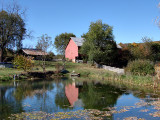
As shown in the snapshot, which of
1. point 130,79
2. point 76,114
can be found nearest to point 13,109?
point 76,114

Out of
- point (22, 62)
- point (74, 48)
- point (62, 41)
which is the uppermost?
point (62, 41)

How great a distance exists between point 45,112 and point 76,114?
214 cm

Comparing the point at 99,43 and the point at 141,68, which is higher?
the point at 99,43

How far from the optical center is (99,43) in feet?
145

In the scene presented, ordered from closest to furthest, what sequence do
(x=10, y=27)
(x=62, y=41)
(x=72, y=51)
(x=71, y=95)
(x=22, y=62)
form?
(x=71, y=95) < (x=22, y=62) < (x=10, y=27) < (x=72, y=51) < (x=62, y=41)

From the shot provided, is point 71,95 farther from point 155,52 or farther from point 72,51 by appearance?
point 72,51

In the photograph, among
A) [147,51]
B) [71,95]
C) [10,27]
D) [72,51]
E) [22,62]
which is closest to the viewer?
[71,95]

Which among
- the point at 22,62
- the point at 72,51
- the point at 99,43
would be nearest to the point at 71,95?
the point at 22,62

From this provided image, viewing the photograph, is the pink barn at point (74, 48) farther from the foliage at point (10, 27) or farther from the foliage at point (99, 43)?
the foliage at point (10, 27)

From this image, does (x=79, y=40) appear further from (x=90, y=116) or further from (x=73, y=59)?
(x=90, y=116)

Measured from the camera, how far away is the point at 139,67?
89.5 feet

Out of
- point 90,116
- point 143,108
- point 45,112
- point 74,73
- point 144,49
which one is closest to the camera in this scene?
point 90,116

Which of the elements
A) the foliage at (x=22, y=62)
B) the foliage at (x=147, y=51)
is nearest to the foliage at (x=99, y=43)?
the foliage at (x=147, y=51)

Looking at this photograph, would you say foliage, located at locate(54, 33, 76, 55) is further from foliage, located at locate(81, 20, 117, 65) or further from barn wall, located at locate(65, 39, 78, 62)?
foliage, located at locate(81, 20, 117, 65)
